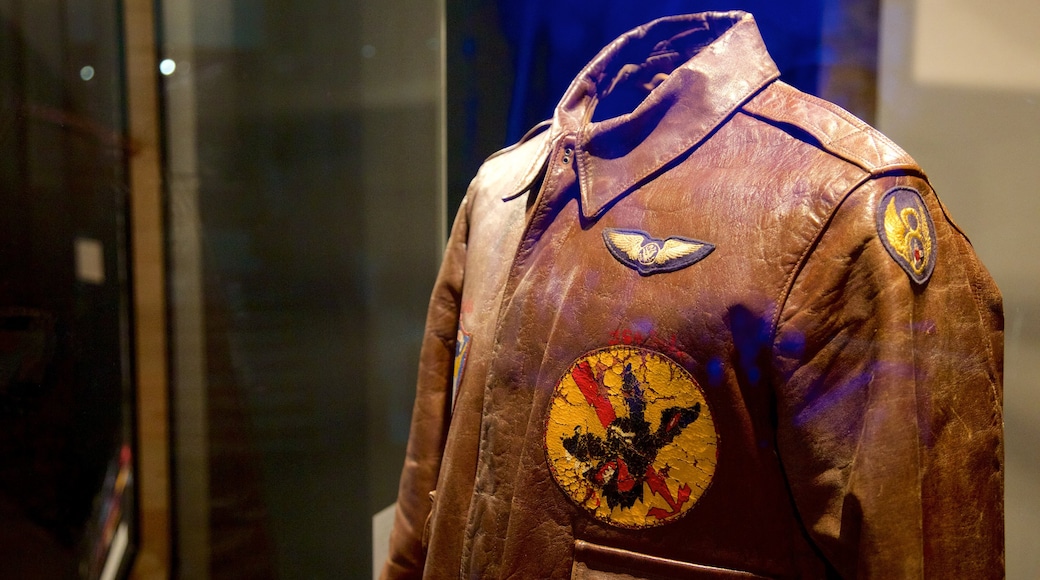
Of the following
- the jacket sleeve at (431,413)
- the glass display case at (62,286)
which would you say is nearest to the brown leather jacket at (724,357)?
the jacket sleeve at (431,413)

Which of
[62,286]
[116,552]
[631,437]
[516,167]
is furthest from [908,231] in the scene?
[116,552]

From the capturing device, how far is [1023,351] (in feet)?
3.87

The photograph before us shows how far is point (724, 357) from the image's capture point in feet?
3.08

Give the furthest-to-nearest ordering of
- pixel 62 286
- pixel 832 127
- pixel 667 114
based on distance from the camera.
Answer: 1. pixel 62 286
2. pixel 667 114
3. pixel 832 127

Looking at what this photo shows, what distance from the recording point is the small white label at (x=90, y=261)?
5.47ft

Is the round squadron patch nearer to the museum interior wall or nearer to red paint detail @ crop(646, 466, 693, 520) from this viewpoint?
red paint detail @ crop(646, 466, 693, 520)

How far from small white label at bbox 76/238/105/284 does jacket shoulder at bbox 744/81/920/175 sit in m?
1.40

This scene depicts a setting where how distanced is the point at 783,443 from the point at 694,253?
25 cm

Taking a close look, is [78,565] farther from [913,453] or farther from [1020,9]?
[1020,9]

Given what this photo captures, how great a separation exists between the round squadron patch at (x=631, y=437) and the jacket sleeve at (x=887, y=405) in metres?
0.11

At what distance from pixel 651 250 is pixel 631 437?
242 mm

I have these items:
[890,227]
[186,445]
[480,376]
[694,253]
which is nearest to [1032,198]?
[890,227]

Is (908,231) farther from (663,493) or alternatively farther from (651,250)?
(663,493)

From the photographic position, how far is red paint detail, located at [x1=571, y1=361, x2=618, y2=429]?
1015 mm
